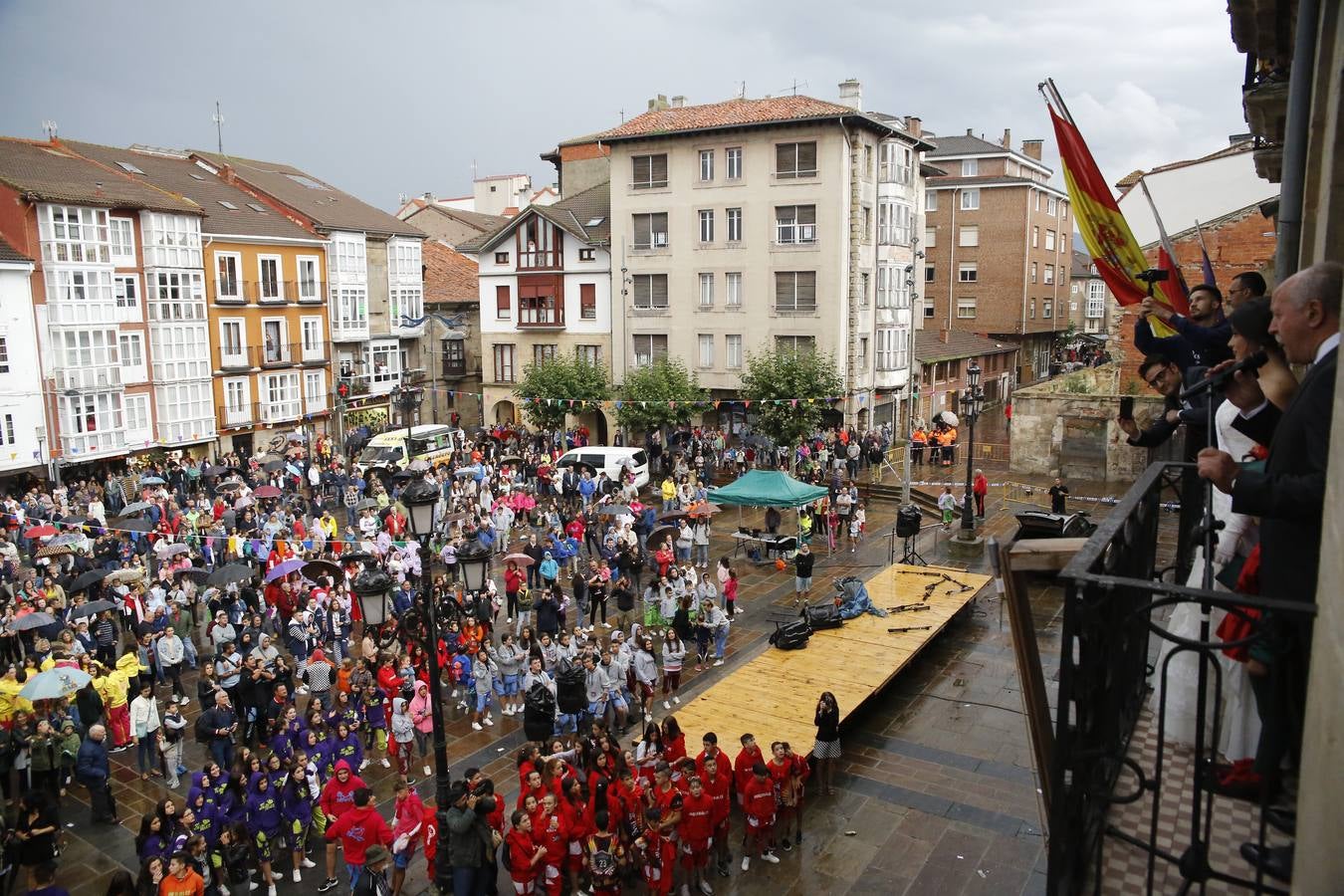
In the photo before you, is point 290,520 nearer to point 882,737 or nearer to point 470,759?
point 470,759

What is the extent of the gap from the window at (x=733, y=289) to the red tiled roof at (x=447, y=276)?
20321 mm

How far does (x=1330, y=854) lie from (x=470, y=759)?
14.7m

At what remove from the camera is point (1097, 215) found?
26.4 ft

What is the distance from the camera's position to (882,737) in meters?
16.2

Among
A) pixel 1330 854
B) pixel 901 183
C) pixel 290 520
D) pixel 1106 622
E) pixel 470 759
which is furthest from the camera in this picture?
pixel 901 183

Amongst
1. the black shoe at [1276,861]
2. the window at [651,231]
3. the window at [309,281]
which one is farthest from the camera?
the window at [309,281]

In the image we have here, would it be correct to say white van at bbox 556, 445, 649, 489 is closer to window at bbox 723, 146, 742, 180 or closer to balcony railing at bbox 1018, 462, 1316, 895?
window at bbox 723, 146, 742, 180

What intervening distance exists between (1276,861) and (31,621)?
19.9 meters

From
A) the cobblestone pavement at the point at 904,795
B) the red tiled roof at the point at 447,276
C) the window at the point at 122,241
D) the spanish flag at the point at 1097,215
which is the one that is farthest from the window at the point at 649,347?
the spanish flag at the point at 1097,215

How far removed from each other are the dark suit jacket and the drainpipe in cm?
474

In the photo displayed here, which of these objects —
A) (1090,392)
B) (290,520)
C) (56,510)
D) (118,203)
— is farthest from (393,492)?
(1090,392)

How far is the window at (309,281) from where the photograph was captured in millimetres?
48000

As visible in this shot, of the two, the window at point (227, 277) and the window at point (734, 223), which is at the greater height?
the window at point (734, 223)

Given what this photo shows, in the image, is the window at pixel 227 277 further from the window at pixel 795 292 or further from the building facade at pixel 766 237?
the window at pixel 795 292
